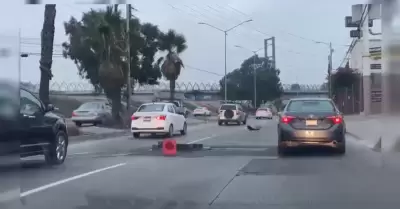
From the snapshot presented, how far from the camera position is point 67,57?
164 ft

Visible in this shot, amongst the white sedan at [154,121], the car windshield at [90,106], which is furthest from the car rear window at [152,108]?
the car windshield at [90,106]

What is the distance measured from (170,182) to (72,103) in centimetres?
4956

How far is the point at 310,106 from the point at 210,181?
599 cm

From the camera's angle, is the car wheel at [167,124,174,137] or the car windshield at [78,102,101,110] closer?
the car wheel at [167,124,174,137]

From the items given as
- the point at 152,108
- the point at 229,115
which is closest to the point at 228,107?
the point at 229,115

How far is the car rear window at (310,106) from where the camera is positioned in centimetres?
1798

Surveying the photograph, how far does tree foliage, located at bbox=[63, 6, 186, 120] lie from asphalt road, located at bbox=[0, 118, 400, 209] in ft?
57.7

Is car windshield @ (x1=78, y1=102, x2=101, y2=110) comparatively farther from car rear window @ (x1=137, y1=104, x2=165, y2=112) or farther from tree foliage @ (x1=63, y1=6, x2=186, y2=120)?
car rear window @ (x1=137, y1=104, x2=165, y2=112)

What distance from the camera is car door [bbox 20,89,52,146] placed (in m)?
14.1

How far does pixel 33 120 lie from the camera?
14422 mm

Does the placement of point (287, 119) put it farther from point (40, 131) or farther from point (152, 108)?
point (152, 108)

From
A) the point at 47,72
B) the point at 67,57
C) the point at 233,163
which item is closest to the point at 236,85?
the point at 67,57

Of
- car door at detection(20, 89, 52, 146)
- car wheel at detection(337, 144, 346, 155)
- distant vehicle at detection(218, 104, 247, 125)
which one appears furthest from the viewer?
distant vehicle at detection(218, 104, 247, 125)

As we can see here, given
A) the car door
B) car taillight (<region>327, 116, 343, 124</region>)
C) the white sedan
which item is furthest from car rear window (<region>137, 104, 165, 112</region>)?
the car door
